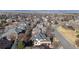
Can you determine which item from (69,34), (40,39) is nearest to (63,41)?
(69,34)

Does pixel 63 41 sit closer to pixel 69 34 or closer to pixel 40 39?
pixel 69 34

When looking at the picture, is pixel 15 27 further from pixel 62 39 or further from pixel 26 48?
pixel 62 39

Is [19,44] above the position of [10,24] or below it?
below

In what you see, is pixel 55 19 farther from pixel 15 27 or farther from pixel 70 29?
pixel 15 27
